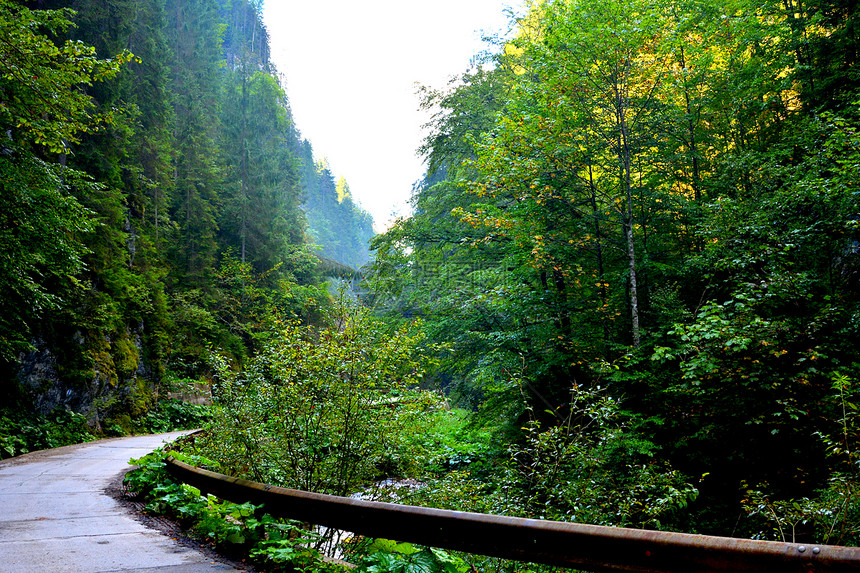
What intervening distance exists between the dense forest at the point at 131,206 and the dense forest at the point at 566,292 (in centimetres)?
12

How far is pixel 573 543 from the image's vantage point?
209cm

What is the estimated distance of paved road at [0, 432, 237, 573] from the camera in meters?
3.56

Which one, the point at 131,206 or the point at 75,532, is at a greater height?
the point at 131,206

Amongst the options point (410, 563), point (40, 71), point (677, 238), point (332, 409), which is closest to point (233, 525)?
point (332, 409)

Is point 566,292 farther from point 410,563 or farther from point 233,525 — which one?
point 410,563

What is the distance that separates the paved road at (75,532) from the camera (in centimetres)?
356

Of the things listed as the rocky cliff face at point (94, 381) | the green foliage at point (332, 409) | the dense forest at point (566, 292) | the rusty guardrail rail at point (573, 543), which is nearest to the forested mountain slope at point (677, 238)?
the dense forest at point (566, 292)

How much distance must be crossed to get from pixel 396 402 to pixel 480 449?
1194 cm

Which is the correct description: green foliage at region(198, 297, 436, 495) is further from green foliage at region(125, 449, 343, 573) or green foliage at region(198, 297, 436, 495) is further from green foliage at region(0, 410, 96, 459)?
green foliage at region(0, 410, 96, 459)

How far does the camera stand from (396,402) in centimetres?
575

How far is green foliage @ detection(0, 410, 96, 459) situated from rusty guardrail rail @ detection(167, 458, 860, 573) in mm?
12617

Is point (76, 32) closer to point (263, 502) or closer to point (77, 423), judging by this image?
point (77, 423)

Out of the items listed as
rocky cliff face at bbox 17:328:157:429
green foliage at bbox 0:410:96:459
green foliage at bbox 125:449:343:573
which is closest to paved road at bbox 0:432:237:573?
green foliage at bbox 125:449:343:573

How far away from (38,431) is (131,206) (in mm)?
13249
